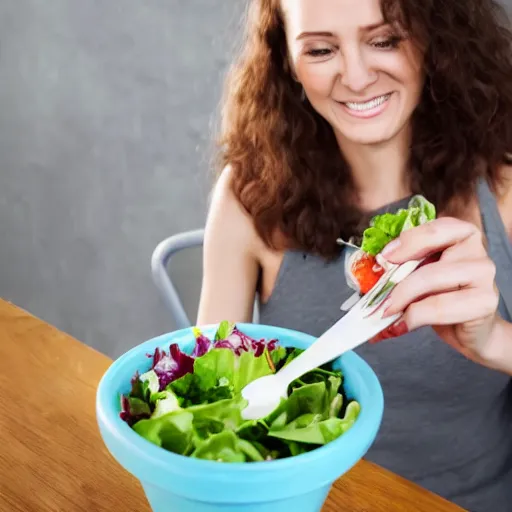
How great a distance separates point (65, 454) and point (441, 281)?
383 mm

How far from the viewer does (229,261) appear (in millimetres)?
1011

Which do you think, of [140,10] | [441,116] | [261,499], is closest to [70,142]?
[140,10]

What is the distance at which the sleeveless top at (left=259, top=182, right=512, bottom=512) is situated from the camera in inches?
37.8

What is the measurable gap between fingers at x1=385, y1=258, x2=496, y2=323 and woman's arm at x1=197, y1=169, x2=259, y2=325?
→ 0.44 metres

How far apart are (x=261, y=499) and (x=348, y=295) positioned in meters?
0.58

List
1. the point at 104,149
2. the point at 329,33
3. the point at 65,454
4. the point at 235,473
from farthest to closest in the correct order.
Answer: the point at 104,149 < the point at 329,33 < the point at 65,454 < the point at 235,473

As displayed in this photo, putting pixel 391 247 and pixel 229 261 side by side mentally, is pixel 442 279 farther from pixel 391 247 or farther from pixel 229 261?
pixel 229 261

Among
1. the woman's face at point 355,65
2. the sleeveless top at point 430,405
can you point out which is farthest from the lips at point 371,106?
the sleeveless top at point 430,405

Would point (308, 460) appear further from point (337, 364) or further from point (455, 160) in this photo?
point (455, 160)

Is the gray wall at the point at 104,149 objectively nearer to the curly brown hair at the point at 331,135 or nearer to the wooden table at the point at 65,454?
the curly brown hair at the point at 331,135

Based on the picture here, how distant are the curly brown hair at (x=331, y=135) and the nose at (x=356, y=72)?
9cm

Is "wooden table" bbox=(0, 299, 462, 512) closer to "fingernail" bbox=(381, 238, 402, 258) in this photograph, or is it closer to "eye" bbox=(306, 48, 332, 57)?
"fingernail" bbox=(381, 238, 402, 258)

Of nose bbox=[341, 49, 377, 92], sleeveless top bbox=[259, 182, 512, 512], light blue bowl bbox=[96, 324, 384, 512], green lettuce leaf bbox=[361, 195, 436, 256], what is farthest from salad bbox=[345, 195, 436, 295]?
sleeveless top bbox=[259, 182, 512, 512]

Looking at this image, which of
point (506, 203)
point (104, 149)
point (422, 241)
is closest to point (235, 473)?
point (422, 241)
